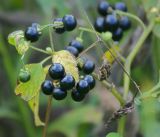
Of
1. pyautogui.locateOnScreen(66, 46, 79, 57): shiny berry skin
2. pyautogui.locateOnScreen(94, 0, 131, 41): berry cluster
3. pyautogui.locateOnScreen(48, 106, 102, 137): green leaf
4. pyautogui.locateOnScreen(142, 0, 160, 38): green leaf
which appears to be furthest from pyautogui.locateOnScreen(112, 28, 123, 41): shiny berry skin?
pyautogui.locateOnScreen(48, 106, 102, 137): green leaf

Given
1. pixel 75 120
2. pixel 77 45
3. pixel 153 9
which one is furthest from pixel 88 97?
pixel 77 45

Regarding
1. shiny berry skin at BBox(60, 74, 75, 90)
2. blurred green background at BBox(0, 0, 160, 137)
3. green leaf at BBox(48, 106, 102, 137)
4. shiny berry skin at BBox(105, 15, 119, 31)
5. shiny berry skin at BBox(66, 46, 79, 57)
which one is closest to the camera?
shiny berry skin at BBox(60, 74, 75, 90)

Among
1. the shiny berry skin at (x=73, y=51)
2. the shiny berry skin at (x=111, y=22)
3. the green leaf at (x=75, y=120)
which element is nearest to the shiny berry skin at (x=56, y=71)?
the shiny berry skin at (x=73, y=51)

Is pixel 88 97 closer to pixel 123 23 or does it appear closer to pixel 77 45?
pixel 123 23

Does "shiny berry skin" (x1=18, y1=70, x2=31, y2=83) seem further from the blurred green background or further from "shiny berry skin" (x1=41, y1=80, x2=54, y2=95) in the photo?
the blurred green background

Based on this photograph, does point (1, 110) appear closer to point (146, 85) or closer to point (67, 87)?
point (146, 85)

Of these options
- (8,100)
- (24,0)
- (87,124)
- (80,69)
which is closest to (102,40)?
(80,69)
